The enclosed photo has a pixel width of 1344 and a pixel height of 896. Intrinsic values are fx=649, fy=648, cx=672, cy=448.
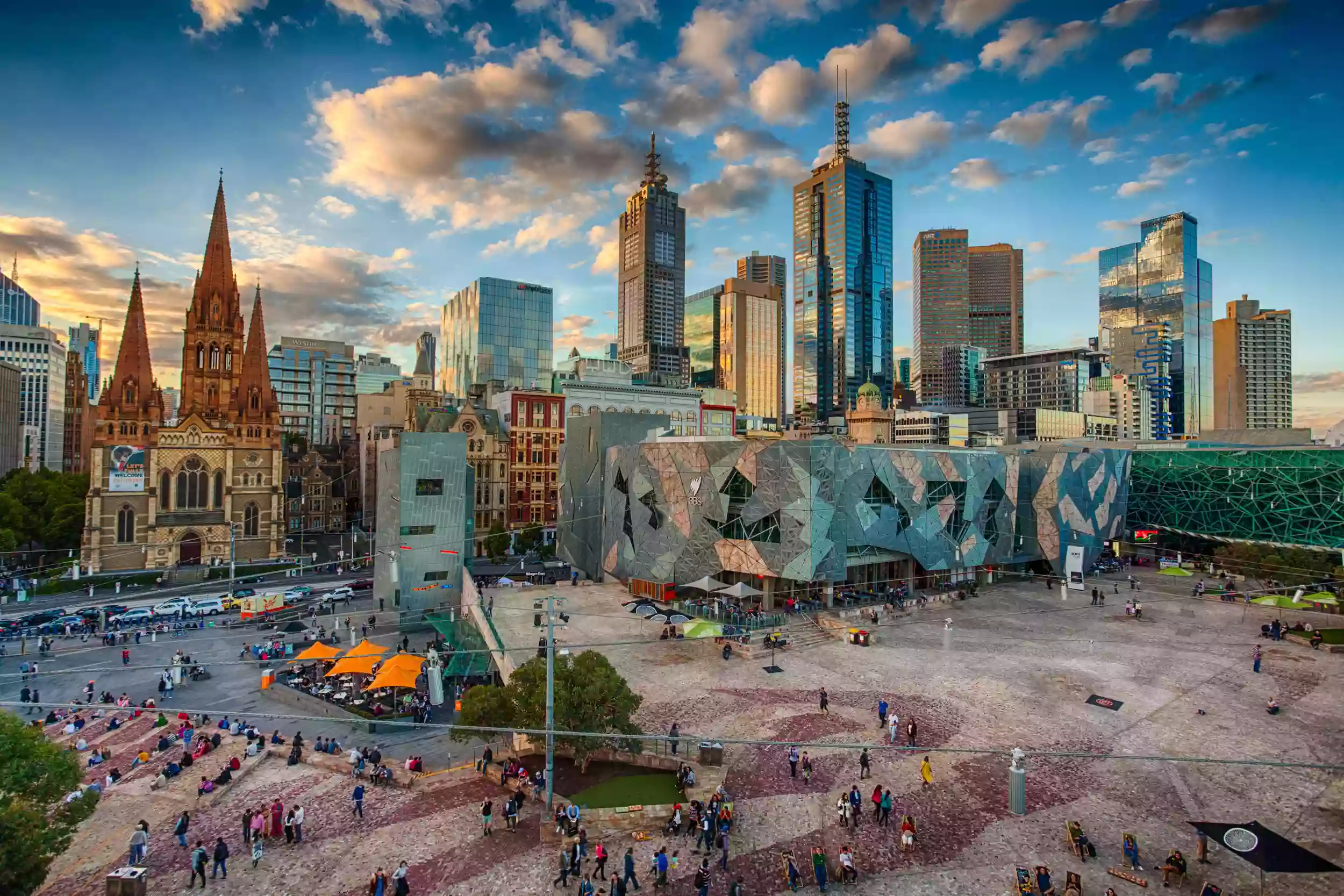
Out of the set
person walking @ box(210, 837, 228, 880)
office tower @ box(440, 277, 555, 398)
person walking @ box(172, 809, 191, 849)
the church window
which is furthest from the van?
office tower @ box(440, 277, 555, 398)

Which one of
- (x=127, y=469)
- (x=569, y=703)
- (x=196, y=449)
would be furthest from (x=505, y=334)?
(x=569, y=703)

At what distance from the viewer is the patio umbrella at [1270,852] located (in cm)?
1470

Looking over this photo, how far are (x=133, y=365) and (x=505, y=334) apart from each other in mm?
84068

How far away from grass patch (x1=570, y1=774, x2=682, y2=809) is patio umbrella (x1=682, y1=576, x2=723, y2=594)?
78.1 ft

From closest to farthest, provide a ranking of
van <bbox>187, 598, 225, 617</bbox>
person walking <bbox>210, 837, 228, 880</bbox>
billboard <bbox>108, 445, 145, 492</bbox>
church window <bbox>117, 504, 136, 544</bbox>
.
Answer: person walking <bbox>210, 837, 228, 880</bbox> → van <bbox>187, 598, 225, 617</bbox> → billboard <bbox>108, 445, 145, 492</bbox> → church window <bbox>117, 504, 136, 544</bbox>

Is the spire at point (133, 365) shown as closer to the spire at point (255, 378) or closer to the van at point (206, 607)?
the spire at point (255, 378)

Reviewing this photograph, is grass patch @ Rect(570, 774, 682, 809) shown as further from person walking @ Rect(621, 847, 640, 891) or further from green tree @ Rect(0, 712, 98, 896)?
green tree @ Rect(0, 712, 98, 896)

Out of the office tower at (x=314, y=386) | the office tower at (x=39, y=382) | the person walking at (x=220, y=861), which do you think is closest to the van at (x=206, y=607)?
the person walking at (x=220, y=861)

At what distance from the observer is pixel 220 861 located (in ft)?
62.3

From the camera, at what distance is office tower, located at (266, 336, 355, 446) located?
5610 inches

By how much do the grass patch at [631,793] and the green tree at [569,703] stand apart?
1403mm

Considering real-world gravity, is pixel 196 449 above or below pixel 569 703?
above

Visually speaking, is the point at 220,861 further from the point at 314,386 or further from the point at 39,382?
the point at 39,382

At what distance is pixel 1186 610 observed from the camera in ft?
154
